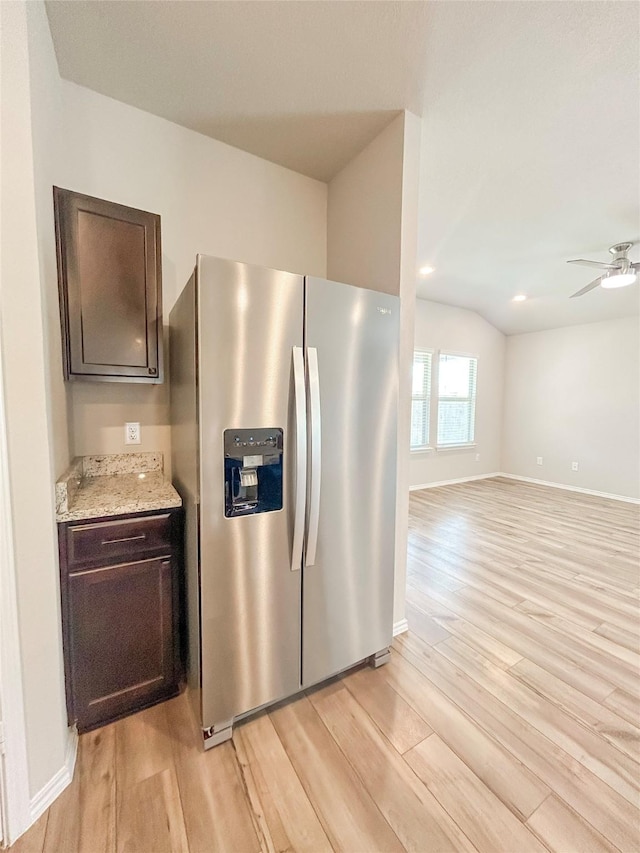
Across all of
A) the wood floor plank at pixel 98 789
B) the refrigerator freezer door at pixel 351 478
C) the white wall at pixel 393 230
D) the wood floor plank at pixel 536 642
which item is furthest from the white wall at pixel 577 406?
the wood floor plank at pixel 98 789

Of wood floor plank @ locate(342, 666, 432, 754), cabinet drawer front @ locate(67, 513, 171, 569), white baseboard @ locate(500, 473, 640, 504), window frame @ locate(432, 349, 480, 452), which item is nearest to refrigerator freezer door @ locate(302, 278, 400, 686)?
wood floor plank @ locate(342, 666, 432, 754)

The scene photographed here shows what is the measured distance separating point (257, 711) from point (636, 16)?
3.25m

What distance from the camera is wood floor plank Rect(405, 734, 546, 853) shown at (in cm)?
106

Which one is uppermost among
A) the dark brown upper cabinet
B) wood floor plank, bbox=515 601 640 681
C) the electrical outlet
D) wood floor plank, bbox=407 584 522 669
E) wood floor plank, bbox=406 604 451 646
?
the dark brown upper cabinet

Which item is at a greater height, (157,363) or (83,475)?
(157,363)

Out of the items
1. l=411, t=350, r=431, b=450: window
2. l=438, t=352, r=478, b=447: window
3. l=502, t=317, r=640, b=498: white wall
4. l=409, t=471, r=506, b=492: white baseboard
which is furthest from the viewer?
l=438, t=352, r=478, b=447: window

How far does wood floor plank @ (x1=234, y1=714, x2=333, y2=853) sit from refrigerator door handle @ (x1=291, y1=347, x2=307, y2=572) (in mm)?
693

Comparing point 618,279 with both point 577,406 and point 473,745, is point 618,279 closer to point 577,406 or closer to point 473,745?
point 577,406

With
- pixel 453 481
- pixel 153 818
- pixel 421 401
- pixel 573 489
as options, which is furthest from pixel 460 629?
pixel 573 489

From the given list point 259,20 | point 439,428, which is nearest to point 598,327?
point 439,428

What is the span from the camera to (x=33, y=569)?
1089mm

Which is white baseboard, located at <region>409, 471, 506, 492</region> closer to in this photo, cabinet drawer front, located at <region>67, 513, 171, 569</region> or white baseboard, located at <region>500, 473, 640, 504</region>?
white baseboard, located at <region>500, 473, 640, 504</region>

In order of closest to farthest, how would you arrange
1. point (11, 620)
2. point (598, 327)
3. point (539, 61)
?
point (11, 620), point (539, 61), point (598, 327)

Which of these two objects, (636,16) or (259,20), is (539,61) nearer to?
(636,16)
